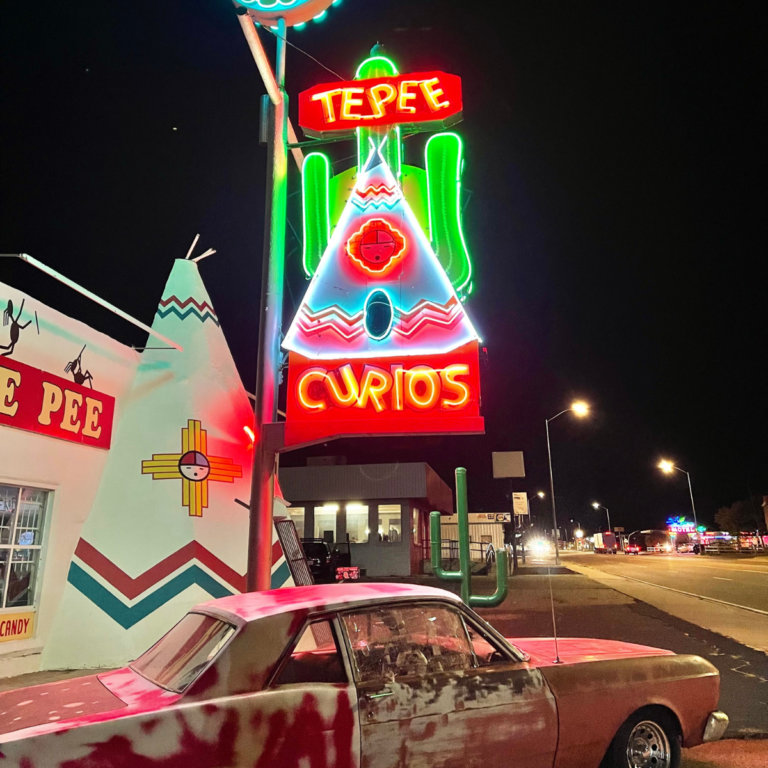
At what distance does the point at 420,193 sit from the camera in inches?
423

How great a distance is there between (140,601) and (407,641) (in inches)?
220

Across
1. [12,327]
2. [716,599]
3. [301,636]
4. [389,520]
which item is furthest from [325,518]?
[301,636]

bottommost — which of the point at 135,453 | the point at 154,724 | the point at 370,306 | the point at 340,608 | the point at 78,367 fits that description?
the point at 154,724

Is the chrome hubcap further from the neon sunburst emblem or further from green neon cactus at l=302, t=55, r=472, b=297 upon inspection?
the neon sunburst emblem

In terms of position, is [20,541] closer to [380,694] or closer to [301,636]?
[301,636]

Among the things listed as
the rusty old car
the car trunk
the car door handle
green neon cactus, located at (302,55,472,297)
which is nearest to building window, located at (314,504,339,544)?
green neon cactus, located at (302,55,472,297)

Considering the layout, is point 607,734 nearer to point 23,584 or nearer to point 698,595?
point 23,584

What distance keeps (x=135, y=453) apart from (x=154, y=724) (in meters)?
6.58

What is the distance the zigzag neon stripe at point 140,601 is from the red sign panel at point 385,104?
8012mm

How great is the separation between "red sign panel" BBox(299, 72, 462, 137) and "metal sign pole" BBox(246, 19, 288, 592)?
6.70 feet

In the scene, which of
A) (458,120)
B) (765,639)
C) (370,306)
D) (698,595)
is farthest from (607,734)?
(698,595)

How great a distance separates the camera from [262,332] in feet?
26.2

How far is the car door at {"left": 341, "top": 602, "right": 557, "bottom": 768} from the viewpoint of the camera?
3.27 m

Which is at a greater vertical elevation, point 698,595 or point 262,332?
point 262,332
